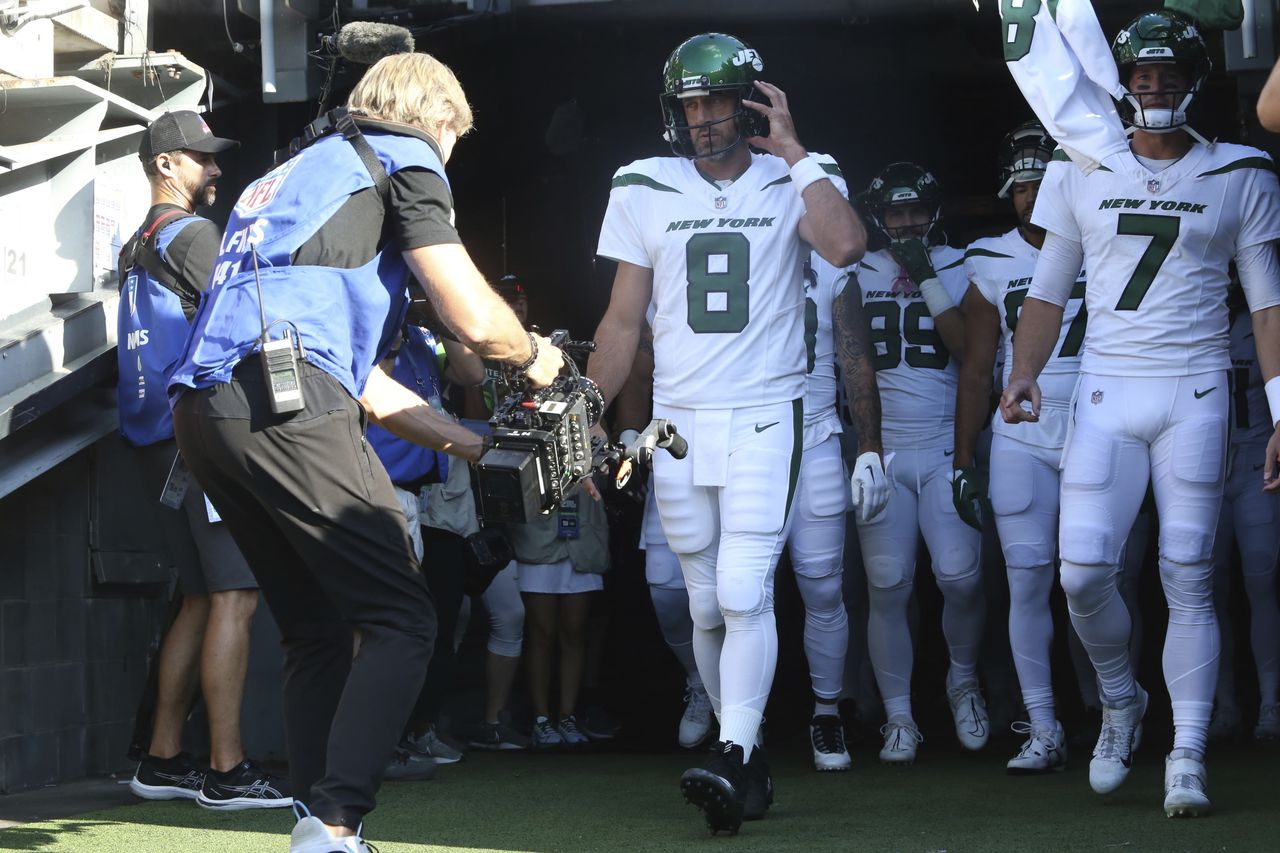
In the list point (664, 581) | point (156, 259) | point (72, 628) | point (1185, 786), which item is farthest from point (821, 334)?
point (72, 628)

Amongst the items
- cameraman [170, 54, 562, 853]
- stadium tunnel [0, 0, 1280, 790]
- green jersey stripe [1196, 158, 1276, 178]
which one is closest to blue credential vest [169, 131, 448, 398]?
cameraman [170, 54, 562, 853]

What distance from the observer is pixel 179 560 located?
509 centimetres

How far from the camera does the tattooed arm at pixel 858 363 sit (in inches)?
222

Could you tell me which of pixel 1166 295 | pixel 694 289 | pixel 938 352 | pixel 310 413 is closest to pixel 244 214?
pixel 310 413

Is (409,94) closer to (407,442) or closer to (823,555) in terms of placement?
(407,442)

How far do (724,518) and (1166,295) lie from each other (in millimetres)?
1455

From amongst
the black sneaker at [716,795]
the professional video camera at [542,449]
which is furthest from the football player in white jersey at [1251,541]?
the professional video camera at [542,449]

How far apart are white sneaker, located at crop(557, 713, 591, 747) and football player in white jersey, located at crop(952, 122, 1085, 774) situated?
1945 mm

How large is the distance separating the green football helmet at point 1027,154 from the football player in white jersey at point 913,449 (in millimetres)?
350

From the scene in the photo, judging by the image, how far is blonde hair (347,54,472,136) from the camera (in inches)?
138

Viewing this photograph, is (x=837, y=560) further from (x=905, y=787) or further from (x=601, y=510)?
(x=601, y=510)

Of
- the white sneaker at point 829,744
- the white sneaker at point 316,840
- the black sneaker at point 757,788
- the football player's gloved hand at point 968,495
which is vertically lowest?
the white sneaker at point 829,744

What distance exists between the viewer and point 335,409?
3211mm

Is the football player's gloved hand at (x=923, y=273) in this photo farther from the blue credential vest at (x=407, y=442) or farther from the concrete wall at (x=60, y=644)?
the concrete wall at (x=60, y=644)
